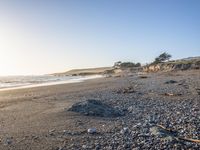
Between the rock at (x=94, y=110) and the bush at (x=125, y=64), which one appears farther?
the bush at (x=125, y=64)

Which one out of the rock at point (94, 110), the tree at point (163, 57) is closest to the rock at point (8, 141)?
the rock at point (94, 110)

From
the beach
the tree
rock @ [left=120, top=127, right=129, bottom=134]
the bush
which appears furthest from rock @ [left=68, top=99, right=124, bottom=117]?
the bush

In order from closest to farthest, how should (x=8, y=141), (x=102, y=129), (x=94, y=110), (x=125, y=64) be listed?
(x=8, y=141)
(x=102, y=129)
(x=94, y=110)
(x=125, y=64)

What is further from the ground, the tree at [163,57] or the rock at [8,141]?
the tree at [163,57]

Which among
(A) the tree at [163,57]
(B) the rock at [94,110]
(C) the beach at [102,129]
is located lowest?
(C) the beach at [102,129]

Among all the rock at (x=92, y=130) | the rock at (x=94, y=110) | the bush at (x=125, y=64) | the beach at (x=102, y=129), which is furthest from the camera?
the bush at (x=125, y=64)

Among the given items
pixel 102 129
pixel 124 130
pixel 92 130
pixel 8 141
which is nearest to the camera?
pixel 8 141

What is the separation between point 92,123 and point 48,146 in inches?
134

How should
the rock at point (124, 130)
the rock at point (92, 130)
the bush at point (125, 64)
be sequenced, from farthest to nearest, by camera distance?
the bush at point (125, 64) → the rock at point (92, 130) → the rock at point (124, 130)

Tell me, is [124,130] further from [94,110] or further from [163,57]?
[163,57]

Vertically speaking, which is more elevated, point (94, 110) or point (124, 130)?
point (94, 110)

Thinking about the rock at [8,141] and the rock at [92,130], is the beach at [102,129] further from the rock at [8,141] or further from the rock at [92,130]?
the rock at [92,130]

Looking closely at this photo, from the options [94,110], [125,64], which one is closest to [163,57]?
[125,64]

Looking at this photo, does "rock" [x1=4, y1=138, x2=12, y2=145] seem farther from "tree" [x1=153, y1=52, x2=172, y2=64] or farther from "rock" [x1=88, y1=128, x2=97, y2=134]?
Result: "tree" [x1=153, y1=52, x2=172, y2=64]
